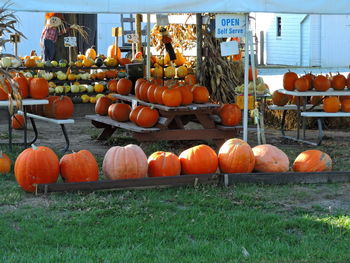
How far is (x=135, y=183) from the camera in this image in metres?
6.60

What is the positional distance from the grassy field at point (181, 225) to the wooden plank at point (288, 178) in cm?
12

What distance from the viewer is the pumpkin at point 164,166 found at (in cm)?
690

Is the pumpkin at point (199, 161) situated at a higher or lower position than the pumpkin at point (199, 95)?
lower

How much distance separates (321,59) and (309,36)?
46.3 inches

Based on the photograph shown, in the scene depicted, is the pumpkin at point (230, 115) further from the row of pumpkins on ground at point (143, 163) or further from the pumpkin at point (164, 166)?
the pumpkin at point (164, 166)

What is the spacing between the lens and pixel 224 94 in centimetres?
1288

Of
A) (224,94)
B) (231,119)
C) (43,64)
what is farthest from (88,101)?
(231,119)

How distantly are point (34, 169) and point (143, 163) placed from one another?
42.3 inches

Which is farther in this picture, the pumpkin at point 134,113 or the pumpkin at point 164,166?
the pumpkin at point 134,113

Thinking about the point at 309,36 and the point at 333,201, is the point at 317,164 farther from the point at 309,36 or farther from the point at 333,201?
the point at 309,36

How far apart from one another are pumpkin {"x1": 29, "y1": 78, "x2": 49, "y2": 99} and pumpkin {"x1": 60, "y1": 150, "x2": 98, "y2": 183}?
2422mm

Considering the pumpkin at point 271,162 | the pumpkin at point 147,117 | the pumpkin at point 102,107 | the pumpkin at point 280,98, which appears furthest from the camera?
the pumpkin at point 280,98

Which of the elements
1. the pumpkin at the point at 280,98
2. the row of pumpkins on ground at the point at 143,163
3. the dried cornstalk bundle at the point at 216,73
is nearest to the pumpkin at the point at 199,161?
the row of pumpkins on ground at the point at 143,163

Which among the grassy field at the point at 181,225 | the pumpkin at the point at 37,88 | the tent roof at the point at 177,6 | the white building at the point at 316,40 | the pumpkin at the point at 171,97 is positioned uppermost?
the white building at the point at 316,40
